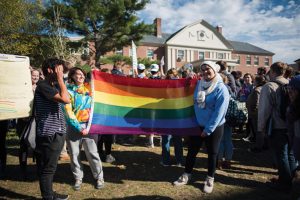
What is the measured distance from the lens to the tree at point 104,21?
80.1 ft

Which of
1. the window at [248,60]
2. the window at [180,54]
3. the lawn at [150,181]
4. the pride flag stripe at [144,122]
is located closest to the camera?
the lawn at [150,181]

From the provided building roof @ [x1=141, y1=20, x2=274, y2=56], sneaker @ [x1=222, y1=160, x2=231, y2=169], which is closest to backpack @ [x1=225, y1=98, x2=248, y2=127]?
sneaker @ [x1=222, y1=160, x2=231, y2=169]

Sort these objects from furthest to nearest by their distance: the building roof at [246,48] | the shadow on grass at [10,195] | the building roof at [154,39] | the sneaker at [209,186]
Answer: the building roof at [246,48] < the building roof at [154,39] < the sneaker at [209,186] < the shadow on grass at [10,195]

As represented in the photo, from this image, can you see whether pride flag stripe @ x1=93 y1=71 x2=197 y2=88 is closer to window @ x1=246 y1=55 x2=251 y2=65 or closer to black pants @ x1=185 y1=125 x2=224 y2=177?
black pants @ x1=185 y1=125 x2=224 y2=177

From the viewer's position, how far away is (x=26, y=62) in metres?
4.48

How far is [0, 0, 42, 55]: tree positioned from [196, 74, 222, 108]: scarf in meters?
25.8

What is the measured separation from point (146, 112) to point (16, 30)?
27.3m

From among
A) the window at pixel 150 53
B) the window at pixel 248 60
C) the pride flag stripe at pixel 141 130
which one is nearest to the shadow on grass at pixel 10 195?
the pride flag stripe at pixel 141 130

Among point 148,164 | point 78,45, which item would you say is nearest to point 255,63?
point 78,45

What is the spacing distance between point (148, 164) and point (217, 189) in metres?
1.92

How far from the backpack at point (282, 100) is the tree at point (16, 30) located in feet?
87.7

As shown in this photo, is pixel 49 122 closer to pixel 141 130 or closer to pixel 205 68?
pixel 141 130

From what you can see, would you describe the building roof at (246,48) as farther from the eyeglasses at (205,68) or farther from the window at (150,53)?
the eyeglasses at (205,68)

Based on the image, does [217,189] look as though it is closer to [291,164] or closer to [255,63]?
[291,164]
